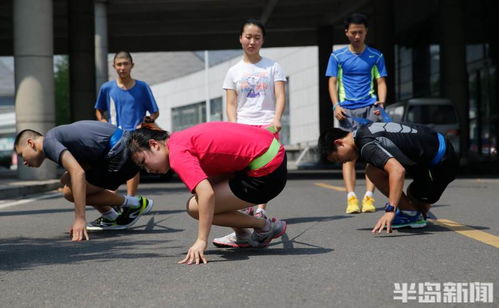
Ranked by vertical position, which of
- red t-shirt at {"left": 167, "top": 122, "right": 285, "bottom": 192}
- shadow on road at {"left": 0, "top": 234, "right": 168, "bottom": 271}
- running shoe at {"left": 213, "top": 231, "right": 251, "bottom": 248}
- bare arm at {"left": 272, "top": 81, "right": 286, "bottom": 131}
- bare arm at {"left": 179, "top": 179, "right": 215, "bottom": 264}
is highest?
bare arm at {"left": 272, "top": 81, "right": 286, "bottom": 131}

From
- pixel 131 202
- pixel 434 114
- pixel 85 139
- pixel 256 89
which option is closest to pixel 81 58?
pixel 434 114

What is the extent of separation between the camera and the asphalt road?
4.10 metres

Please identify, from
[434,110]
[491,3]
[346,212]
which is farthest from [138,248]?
[491,3]

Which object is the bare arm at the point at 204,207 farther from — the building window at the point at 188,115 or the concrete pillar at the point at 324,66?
the building window at the point at 188,115

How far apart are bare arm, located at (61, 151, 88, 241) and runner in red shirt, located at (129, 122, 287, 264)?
1.30 m

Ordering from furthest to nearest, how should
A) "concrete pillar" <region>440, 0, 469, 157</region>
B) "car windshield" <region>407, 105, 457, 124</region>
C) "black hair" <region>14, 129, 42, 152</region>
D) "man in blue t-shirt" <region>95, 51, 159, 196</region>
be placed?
"concrete pillar" <region>440, 0, 469, 157</region> < "car windshield" <region>407, 105, 457, 124</region> < "man in blue t-shirt" <region>95, 51, 159, 196</region> < "black hair" <region>14, 129, 42, 152</region>

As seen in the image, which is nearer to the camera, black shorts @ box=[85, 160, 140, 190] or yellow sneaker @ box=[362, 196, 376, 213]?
black shorts @ box=[85, 160, 140, 190]

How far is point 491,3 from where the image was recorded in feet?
105

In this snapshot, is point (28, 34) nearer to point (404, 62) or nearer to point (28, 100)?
point (28, 100)

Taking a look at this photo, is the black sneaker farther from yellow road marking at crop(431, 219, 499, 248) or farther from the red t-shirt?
yellow road marking at crop(431, 219, 499, 248)

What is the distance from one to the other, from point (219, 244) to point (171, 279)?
128 centimetres

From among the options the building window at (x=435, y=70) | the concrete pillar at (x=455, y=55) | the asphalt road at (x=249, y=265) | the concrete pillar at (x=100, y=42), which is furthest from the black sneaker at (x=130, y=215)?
the building window at (x=435, y=70)

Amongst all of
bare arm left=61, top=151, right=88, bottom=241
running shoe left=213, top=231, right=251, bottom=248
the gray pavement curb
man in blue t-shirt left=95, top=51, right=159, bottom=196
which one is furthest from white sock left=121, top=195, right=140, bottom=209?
the gray pavement curb

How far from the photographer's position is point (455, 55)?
28.8 m
